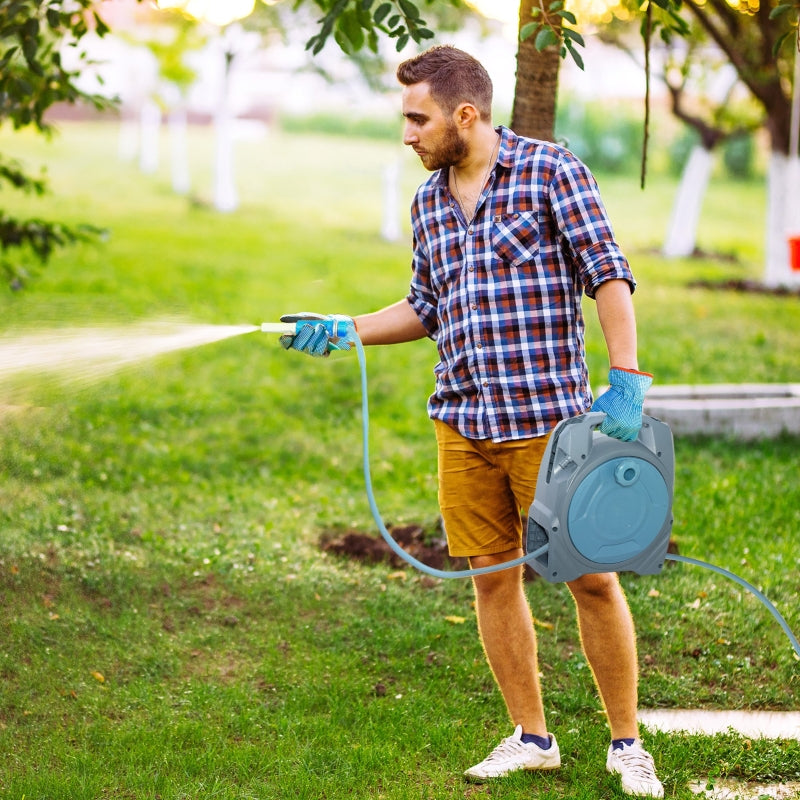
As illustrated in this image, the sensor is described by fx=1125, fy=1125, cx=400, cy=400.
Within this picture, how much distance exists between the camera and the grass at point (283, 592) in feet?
11.6

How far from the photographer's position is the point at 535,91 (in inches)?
191

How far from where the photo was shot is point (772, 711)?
12.7ft

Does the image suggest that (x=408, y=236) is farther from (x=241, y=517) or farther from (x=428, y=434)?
(x=241, y=517)

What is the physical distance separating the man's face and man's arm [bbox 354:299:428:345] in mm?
518

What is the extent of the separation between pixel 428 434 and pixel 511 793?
13.5 feet

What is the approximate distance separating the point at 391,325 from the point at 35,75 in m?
2.53

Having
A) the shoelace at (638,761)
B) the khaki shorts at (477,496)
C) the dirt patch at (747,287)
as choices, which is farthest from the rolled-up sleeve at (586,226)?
the dirt patch at (747,287)

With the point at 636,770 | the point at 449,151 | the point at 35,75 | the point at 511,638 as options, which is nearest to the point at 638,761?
the point at 636,770

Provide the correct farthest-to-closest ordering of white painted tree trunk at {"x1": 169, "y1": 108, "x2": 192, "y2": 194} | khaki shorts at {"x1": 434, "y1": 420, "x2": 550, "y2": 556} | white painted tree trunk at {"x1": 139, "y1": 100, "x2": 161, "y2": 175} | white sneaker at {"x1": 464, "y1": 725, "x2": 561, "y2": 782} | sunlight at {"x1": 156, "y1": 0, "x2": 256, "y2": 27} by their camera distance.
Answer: white painted tree trunk at {"x1": 139, "y1": 100, "x2": 161, "y2": 175}
white painted tree trunk at {"x1": 169, "y1": 108, "x2": 192, "y2": 194}
sunlight at {"x1": 156, "y1": 0, "x2": 256, "y2": 27}
white sneaker at {"x1": 464, "y1": 725, "x2": 561, "y2": 782}
khaki shorts at {"x1": 434, "y1": 420, "x2": 550, "y2": 556}

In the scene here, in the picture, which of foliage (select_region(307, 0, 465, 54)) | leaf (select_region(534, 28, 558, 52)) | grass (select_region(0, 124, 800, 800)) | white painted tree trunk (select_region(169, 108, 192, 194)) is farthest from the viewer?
white painted tree trunk (select_region(169, 108, 192, 194))

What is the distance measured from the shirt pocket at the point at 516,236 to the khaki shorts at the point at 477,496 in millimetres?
545

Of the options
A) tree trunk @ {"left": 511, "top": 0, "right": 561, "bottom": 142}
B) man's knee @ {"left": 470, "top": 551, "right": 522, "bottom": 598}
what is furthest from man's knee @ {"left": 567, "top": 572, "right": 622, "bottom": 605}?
tree trunk @ {"left": 511, "top": 0, "right": 561, "bottom": 142}

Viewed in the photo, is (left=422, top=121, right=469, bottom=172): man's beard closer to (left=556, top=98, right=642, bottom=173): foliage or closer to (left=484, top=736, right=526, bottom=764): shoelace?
(left=484, top=736, right=526, bottom=764): shoelace

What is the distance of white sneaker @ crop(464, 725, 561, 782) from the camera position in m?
3.38
